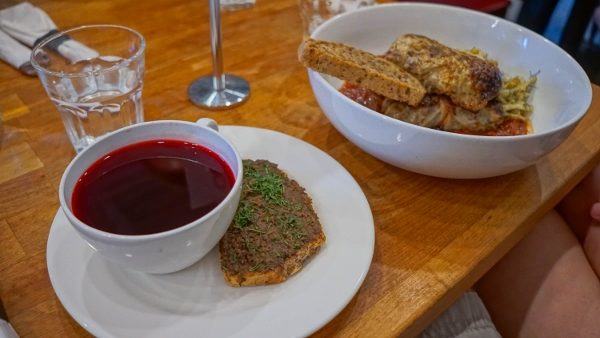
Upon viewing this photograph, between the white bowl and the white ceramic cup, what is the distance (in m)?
0.23

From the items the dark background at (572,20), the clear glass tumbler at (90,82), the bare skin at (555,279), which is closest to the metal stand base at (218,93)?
the clear glass tumbler at (90,82)

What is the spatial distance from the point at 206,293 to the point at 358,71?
0.43 meters

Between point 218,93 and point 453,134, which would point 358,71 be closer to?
point 453,134

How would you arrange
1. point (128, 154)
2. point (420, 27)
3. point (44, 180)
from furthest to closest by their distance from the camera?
point (420, 27)
point (44, 180)
point (128, 154)

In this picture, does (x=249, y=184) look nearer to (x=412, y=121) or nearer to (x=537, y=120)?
(x=412, y=121)

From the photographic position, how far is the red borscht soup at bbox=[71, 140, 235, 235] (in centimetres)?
57

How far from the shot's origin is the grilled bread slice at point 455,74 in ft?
2.77

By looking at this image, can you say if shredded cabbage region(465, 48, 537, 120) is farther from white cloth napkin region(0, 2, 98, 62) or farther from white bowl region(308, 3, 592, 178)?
white cloth napkin region(0, 2, 98, 62)

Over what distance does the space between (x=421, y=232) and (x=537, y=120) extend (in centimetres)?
39

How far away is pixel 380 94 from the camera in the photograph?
33.3 inches

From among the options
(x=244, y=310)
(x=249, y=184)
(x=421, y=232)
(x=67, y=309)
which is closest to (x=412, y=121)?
(x=421, y=232)

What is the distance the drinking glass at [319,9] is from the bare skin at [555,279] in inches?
27.5

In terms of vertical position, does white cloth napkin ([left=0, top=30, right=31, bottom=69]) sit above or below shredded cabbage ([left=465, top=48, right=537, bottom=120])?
below

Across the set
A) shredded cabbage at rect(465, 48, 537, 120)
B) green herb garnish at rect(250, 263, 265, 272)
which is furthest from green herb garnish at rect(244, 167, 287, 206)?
shredded cabbage at rect(465, 48, 537, 120)
